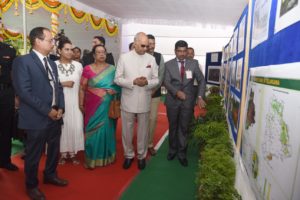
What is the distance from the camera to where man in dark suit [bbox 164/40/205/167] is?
324 centimetres

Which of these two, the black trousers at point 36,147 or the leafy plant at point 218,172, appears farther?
the black trousers at point 36,147

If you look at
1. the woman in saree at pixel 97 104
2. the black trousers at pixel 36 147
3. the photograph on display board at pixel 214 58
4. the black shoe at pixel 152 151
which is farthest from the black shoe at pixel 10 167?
the photograph on display board at pixel 214 58

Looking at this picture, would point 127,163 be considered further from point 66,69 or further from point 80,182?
point 66,69

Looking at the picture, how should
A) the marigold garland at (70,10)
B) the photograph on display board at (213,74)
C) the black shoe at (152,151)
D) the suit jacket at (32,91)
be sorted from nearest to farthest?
the suit jacket at (32,91) < the black shoe at (152,151) < the marigold garland at (70,10) < the photograph on display board at (213,74)

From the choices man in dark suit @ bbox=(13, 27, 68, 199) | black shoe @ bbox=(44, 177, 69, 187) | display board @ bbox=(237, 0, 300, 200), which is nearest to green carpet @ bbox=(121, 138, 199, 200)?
black shoe @ bbox=(44, 177, 69, 187)

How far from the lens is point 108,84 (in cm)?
307

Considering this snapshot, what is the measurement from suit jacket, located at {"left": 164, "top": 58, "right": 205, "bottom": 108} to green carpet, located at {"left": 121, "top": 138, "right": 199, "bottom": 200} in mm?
763

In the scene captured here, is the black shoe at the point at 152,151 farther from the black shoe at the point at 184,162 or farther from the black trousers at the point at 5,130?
the black trousers at the point at 5,130

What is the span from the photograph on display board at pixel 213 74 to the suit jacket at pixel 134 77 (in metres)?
3.88

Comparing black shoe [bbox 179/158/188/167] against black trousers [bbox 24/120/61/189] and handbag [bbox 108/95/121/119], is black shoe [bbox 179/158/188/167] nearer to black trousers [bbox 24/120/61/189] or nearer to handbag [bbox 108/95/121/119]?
handbag [bbox 108/95/121/119]

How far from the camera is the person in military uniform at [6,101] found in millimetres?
2686

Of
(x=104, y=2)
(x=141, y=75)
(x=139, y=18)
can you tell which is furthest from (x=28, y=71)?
(x=139, y=18)

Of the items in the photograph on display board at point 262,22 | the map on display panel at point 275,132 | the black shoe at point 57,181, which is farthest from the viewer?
the black shoe at point 57,181

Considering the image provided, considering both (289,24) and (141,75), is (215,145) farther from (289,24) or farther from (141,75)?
(289,24)
